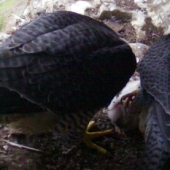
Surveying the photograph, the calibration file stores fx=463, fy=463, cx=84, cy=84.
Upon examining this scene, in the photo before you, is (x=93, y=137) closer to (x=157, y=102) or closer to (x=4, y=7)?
(x=157, y=102)

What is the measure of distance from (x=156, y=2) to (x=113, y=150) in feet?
5.54

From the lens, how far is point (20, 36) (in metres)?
3.12

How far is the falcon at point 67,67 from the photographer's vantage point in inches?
116

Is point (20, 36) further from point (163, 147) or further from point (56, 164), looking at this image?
point (163, 147)

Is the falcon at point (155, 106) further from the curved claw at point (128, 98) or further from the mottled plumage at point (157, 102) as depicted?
the curved claw at point (128, 98)

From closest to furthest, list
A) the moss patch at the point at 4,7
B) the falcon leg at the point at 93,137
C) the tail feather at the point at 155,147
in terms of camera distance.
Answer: the tail feather at the point at 155,147, the falcon leg at the point at 93,137, the moss patch at the point at 4,7

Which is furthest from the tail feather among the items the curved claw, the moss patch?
the moss patch

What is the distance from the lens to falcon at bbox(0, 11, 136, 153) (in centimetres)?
295

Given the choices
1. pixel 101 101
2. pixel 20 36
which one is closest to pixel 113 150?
pixel 101 101

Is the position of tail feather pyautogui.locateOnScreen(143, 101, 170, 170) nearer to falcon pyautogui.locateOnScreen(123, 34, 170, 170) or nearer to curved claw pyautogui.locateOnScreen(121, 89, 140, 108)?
falcon pyautogui.locateOnScreen(123, 34, 170, 170)

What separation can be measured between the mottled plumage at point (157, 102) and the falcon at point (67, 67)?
0.59 feet

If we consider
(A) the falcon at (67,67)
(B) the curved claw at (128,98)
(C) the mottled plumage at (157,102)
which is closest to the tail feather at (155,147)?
(C) the mottled plumage at (157,102)

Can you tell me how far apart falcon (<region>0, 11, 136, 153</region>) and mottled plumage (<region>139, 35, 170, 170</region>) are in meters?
0.18

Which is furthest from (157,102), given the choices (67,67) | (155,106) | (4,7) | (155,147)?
(4,7)
